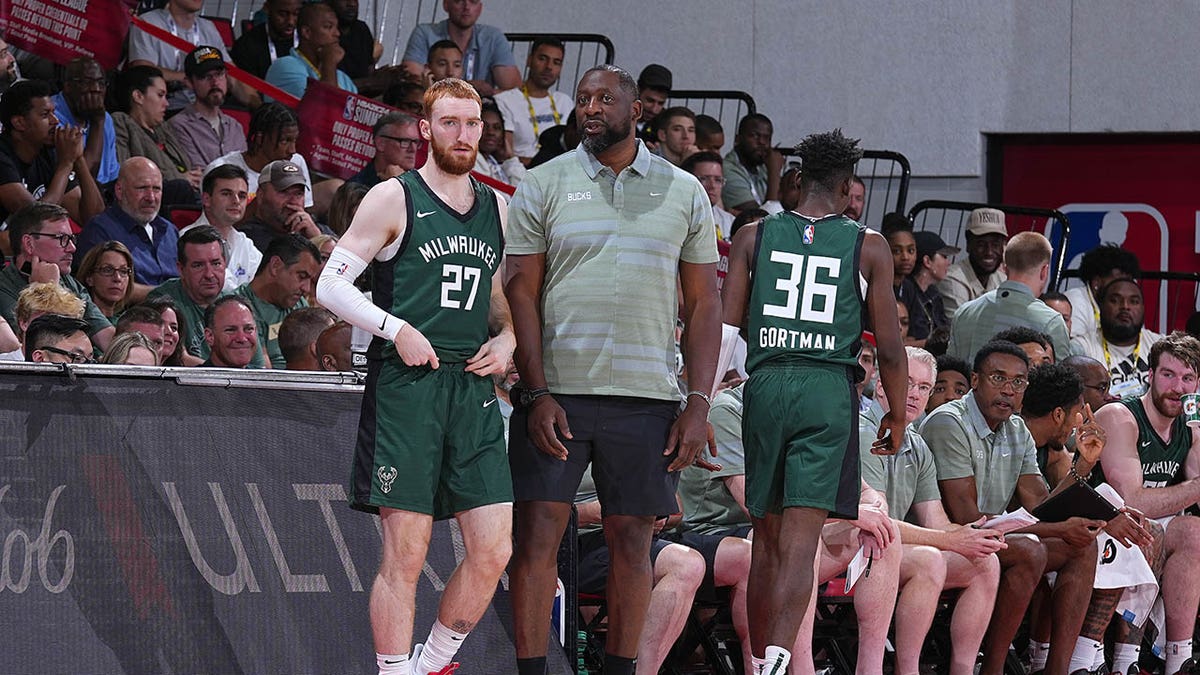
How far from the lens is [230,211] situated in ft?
28.6

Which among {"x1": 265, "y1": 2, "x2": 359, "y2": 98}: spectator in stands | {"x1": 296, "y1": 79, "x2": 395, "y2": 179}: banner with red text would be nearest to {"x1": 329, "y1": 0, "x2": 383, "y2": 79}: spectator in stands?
{"x1": 265, "y1": 2, "x2": 359, "y2": 98}: spectator in stands

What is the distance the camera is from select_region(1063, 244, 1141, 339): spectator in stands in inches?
437

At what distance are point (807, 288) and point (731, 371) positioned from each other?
2.81 m

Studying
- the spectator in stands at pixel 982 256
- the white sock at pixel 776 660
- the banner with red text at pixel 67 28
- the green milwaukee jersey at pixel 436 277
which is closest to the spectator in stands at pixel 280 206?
the banner with red text at pixel 67 28

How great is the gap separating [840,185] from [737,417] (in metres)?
1.44

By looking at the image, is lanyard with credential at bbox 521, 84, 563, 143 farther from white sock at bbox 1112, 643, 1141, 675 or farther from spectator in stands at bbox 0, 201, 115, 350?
white sock at bbox 1112, 643, 1141, 675

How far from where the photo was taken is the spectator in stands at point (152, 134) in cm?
955

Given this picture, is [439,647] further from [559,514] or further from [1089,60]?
[1089,60]

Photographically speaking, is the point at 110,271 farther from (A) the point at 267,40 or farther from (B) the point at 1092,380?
(B) the point at 1092,380

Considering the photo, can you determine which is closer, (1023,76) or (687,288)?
(687,288)

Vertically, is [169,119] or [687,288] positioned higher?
[169,119]

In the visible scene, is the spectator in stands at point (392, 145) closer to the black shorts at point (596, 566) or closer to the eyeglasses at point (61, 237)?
the eyeglasses at point (61, 237)

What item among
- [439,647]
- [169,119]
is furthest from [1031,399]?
[169,119]

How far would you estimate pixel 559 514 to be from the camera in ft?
16.6
